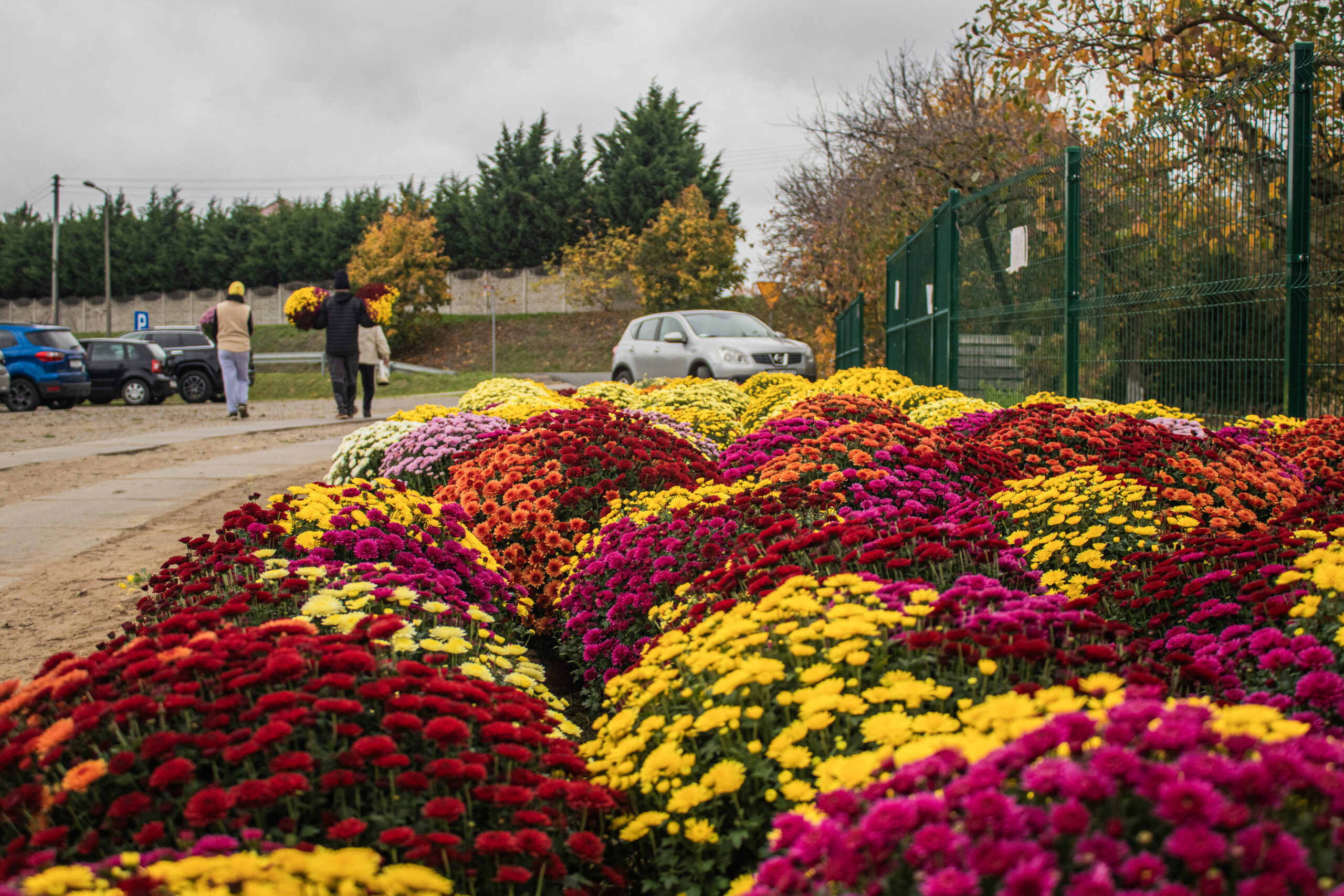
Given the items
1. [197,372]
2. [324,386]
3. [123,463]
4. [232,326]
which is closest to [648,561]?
[123,463]

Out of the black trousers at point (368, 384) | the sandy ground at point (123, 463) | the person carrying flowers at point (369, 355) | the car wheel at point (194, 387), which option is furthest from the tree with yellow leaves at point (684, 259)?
the sandy ground at point (123, 463)

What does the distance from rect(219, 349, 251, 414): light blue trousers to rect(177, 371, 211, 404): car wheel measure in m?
8.43

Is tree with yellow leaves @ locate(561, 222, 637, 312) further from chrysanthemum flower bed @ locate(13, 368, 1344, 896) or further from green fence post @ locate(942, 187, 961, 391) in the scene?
chrysanthemum flower bed @ locate(13, 368, 1344, 896)

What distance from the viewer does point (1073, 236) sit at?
679 centimetres

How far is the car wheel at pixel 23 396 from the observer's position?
19.2 meters

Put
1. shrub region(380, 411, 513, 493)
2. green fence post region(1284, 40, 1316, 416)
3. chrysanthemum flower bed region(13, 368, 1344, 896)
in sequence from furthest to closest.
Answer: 1. shrub region(380, 411, 513, 493)
2. green fence post region(1284, 40, 1316, 416)
3. chrysanthemum flower bed region(13, 368, 1344, 896)

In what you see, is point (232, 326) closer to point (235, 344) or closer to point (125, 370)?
point (235, 344)

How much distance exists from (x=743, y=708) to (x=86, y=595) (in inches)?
153

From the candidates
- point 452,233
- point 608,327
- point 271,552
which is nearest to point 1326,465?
point 271,552

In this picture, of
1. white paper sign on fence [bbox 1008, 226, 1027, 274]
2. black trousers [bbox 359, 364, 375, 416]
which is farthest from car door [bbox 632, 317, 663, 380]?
white paper sign on fence [bbox 1008, 226, 1027, 274]

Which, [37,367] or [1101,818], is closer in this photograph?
[1101,818]

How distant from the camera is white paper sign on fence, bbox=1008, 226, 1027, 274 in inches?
298

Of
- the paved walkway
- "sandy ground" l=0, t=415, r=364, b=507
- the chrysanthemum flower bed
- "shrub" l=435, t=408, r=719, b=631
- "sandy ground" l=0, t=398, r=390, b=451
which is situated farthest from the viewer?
"sandy ground" l=0, t=398, r=390, b=451

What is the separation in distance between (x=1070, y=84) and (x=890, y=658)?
9.09m
